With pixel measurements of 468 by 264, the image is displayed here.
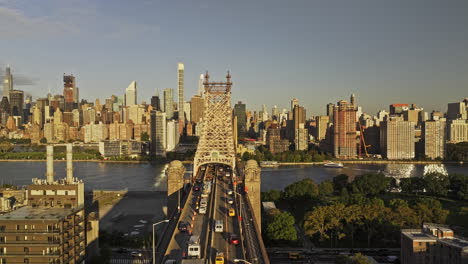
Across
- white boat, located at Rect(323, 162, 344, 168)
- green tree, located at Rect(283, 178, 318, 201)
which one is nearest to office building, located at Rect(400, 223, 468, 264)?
green tree, located at Rect(283, 178, 318, 201)

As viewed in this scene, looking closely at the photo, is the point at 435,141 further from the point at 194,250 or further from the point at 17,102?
the point at 17,102

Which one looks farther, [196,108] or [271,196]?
[196,108]

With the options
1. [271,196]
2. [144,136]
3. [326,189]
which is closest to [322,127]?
[144,136]

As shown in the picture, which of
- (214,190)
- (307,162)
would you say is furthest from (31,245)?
(307,162)

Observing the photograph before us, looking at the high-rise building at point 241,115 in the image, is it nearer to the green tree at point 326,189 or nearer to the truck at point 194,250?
the green tree at point 326,189

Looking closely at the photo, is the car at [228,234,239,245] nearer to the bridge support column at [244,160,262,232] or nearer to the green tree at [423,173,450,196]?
the bridge support column at [244,160,262,232]
